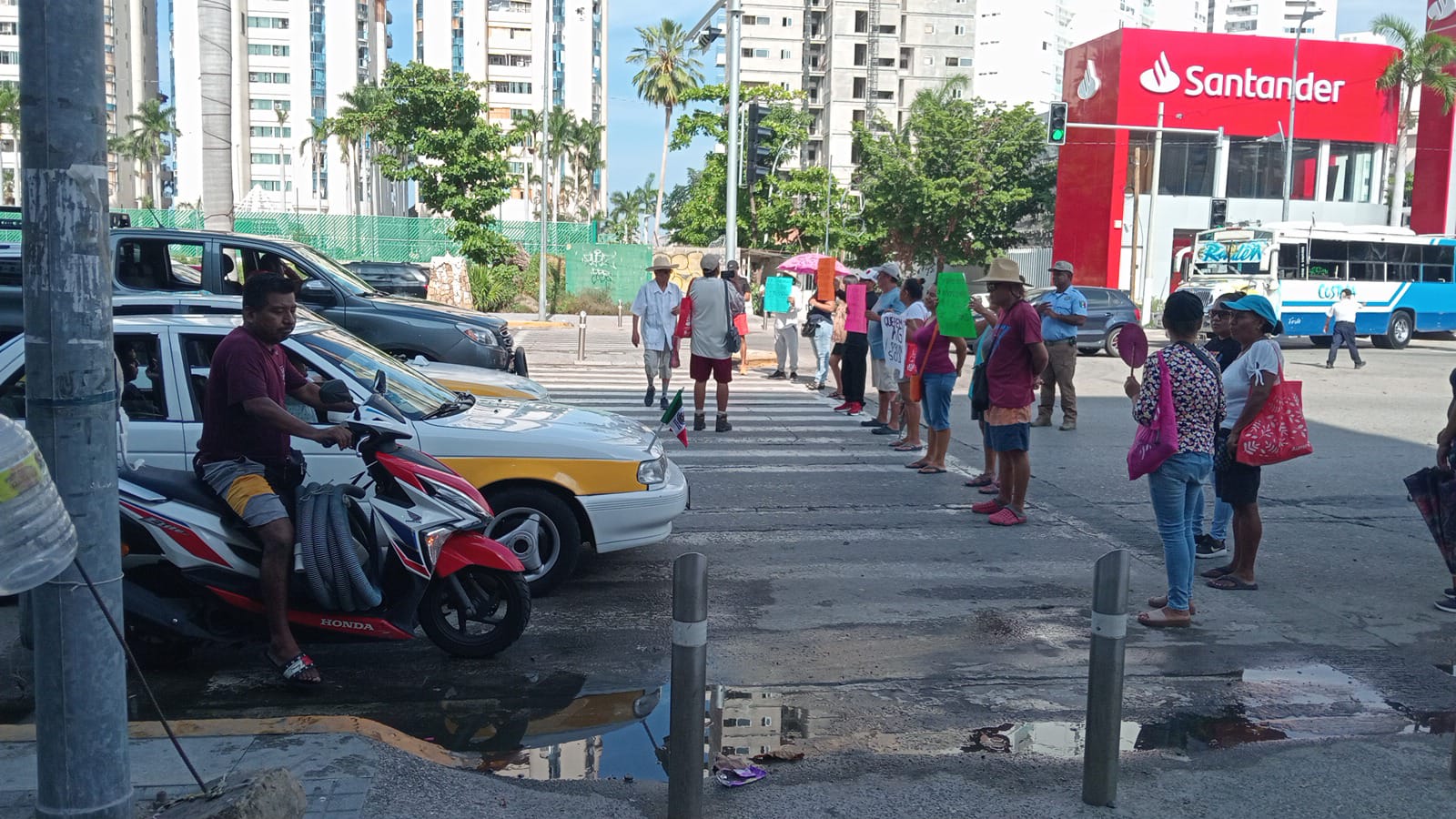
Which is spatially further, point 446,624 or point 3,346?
point 3,346

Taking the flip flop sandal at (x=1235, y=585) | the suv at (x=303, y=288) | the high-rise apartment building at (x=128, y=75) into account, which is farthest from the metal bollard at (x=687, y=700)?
the high-rise apartment building at (x=128, y=75)

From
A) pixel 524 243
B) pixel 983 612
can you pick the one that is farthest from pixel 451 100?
pixel 983 612

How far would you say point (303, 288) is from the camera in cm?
1244

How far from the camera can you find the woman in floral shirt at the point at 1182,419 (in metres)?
6.48

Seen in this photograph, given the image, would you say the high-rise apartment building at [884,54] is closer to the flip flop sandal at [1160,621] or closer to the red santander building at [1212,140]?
the red santander building at [1212,140]

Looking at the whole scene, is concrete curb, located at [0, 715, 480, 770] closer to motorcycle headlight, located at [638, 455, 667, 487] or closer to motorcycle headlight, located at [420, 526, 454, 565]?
motorcycle headlight, located at [420, 526, 454, 565]

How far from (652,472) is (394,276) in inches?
1106

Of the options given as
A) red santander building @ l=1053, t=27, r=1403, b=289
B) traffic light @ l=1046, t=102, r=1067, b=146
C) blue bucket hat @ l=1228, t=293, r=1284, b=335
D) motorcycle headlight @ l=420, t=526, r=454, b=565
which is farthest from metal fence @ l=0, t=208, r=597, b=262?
motorcycle headlight @ l=420, t=526, r=454, b=565

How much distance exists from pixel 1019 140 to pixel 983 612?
153 ft

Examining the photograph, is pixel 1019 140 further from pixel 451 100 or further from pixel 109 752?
pixel 109 752

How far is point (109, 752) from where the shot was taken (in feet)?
11.2

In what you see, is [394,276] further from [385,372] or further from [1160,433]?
[1160,433]

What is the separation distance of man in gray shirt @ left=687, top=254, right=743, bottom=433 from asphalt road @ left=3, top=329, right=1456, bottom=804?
7.82 ft

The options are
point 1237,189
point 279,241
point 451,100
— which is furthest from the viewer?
point 1237,189
